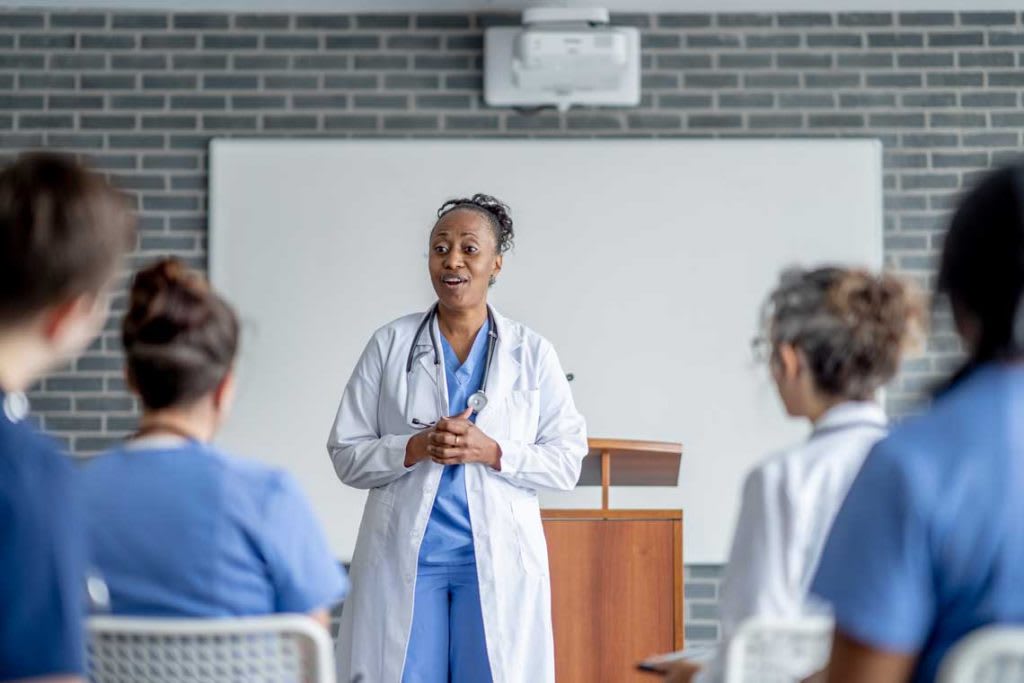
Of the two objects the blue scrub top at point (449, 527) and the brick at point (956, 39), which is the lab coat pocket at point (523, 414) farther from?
the brick at point (956, 39)

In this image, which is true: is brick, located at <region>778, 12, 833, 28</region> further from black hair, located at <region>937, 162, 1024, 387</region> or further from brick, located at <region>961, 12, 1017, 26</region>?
black hair, located at <region>937, 162, 1024, 387</region>

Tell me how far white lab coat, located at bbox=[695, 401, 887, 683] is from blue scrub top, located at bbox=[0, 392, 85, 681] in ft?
3.31

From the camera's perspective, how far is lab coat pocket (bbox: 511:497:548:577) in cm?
301

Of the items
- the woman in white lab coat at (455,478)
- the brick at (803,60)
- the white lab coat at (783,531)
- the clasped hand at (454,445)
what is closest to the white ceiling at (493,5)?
the brick at (803,60)

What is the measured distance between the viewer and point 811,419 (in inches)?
74.0

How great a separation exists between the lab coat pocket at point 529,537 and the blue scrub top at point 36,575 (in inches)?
81.5

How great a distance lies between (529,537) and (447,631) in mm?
296

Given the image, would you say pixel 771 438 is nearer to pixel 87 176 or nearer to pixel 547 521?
pixel 547 521

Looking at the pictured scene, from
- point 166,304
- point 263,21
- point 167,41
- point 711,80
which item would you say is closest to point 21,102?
point 167,41

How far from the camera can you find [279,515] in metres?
1.63

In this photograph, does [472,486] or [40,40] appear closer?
[472,486]

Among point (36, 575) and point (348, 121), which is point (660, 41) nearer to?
point (348, 121)

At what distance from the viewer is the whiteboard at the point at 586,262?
4.83 metres

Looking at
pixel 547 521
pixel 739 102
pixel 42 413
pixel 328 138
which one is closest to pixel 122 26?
pixel 328 138
